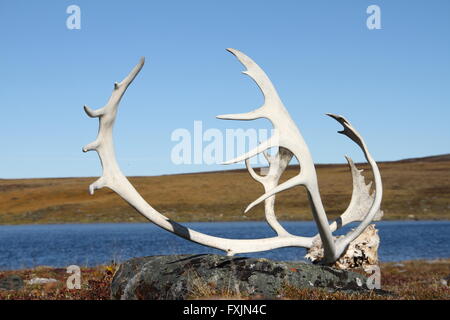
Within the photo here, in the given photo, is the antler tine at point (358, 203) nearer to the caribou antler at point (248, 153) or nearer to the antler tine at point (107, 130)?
the caribou antler at point (248, 153)

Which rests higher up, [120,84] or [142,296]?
[120,84]

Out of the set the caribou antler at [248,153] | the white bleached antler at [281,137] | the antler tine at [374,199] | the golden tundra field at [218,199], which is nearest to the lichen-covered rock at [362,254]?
the antler tine at [374,199]

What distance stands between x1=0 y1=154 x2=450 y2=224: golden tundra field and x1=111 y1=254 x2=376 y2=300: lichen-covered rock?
79037 mm

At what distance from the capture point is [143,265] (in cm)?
1185

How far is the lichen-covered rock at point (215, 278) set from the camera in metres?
11.0

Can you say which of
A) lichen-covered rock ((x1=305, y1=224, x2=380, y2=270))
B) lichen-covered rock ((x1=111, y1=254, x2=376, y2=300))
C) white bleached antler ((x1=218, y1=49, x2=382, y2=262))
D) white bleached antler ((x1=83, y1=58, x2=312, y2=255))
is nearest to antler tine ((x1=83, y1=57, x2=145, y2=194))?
white bleached antler ((x1=83, y1=58, x2=312, y2=255))

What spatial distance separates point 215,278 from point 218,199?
105 metres

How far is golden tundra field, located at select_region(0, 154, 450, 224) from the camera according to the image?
101m

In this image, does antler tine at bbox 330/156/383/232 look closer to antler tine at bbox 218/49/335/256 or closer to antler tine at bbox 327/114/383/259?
antler tine at bbox 327/114/383/259

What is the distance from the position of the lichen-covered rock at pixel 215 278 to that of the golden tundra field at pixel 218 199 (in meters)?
79.0
